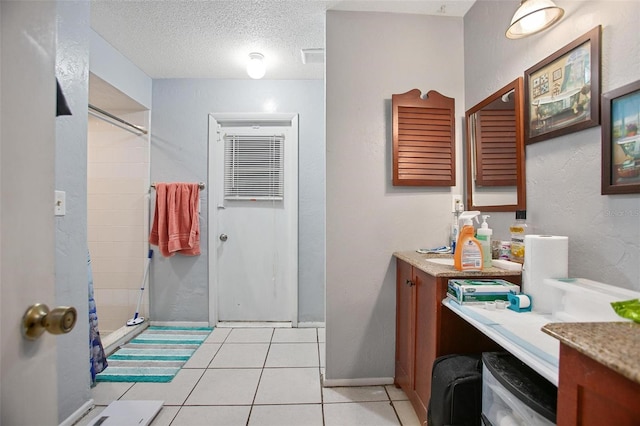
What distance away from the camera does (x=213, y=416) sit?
5.10 feet

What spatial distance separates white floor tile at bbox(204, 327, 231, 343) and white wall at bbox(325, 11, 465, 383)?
1.19 meters

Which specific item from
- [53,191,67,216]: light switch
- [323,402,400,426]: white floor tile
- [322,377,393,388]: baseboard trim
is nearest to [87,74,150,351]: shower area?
[53,191,67,216]: light switch

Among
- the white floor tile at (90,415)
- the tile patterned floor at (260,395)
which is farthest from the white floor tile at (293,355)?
the white floor tile at (90,415)

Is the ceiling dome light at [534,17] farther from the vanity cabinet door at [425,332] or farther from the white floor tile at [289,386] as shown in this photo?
the white floor tile at [289,386]

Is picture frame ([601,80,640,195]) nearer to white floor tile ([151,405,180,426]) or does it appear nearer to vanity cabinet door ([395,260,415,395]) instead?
vanity cabinet door ([395,260,415,395])

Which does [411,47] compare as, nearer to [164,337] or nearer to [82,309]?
[82,309]

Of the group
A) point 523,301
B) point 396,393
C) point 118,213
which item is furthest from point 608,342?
point 118,213

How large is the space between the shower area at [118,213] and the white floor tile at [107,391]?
0.97 meters

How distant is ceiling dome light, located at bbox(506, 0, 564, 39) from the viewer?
1.13 metres

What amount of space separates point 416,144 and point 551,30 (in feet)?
2.64

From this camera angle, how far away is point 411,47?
1869 mm

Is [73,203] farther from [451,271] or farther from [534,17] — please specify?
[534,17]

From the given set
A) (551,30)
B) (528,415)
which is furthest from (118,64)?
(528,415)

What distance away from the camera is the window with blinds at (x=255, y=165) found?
2814 mm
